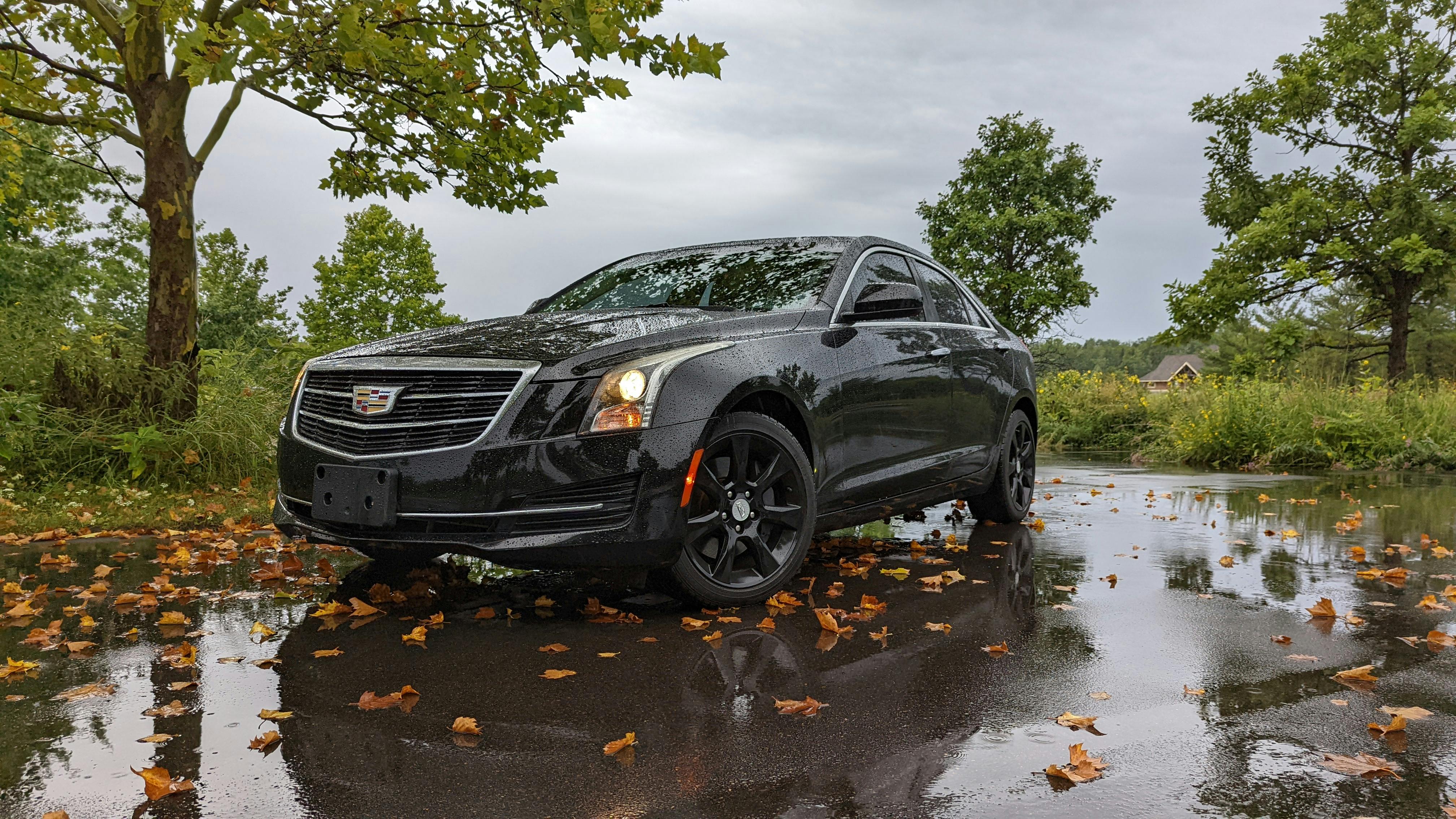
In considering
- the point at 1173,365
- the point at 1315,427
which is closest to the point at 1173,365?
the point at 1173,365

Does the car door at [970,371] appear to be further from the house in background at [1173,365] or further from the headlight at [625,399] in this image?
the house in background at [1173,365]

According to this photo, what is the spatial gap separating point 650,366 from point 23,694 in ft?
7.81

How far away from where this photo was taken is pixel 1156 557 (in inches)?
246

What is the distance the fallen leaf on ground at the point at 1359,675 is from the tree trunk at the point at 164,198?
30.3ft

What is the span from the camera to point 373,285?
50625mm

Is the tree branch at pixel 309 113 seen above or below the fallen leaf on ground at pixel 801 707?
above

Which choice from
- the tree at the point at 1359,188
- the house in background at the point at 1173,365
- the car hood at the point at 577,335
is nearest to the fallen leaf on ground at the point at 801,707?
the car hood at the point at 577,335

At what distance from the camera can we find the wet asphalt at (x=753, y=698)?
2.55 metres

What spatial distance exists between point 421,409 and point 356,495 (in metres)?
0.43

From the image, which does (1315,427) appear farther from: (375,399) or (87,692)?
(87,692)

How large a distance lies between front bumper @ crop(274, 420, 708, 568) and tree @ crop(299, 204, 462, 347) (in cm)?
4817

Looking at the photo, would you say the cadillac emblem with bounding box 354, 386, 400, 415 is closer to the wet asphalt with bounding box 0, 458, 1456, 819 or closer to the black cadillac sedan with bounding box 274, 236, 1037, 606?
the black cadillac sedan with bounding box 274, 236, 1037, 606

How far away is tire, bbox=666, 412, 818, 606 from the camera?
4.34m

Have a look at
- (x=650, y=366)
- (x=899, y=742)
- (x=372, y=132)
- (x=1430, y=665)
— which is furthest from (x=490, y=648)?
(x=372, y=132)
